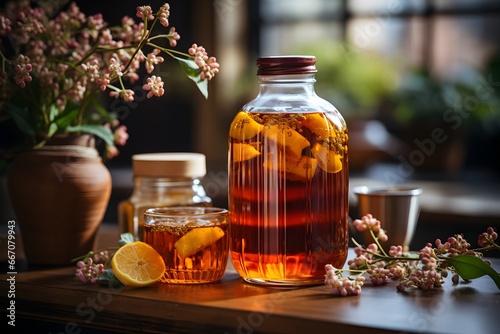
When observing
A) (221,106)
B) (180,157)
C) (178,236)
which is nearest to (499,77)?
(221,106)

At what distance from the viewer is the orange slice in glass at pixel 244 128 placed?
1.06m

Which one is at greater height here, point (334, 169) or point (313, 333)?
point (334, 169)

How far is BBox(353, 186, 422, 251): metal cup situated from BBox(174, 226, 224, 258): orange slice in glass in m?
0.32

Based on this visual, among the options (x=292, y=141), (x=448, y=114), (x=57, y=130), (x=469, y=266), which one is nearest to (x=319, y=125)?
(x=292, y=141)

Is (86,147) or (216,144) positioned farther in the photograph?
(216,144)

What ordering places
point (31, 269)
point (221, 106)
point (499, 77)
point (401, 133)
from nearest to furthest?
point (31, 269) < point (499, 77) < point (401, 133) < point (221, 106)

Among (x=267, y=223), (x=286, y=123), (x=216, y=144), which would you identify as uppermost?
(x=286, y=123)

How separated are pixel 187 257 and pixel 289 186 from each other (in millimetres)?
181

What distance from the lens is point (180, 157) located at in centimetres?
131

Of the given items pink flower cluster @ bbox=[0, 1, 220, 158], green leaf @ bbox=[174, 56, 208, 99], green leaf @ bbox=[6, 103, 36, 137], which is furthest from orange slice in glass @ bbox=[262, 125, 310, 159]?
green leaf @ bbox=[6, 103, 36, 137]

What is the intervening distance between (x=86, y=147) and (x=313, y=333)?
59 cm

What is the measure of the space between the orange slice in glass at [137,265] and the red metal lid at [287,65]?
12.3 inches

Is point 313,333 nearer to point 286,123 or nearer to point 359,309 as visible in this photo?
point 359,309

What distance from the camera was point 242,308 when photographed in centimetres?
93
